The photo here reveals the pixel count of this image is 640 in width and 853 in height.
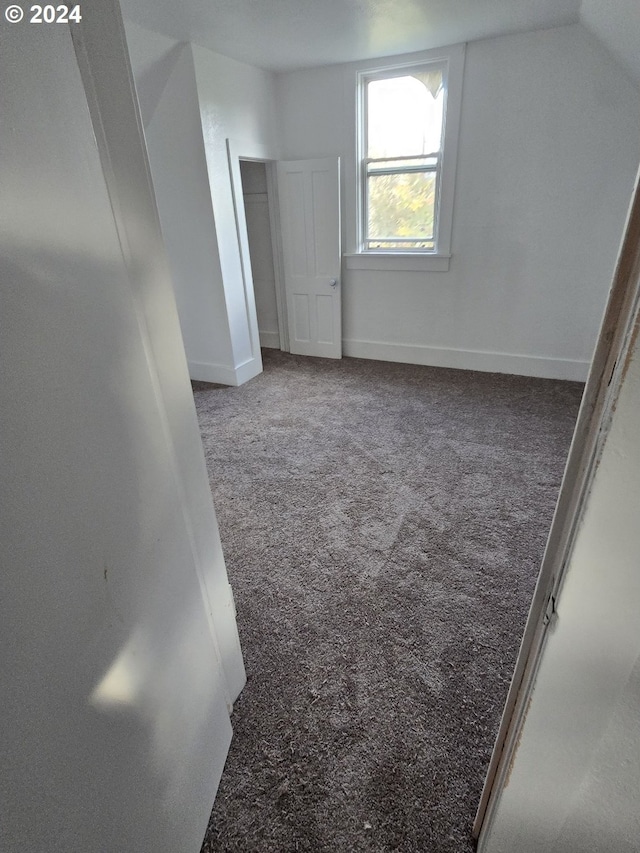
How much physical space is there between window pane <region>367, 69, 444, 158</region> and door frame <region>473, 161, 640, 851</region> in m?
3.84

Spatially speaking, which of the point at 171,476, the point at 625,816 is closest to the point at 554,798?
the point at 625,816

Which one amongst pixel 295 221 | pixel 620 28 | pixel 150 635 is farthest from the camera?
pixel 295 221

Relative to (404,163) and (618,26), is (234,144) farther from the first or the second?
(618,26)

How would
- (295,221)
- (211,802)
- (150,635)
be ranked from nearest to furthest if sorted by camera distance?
(150,635)
(211,802)
(295,221)

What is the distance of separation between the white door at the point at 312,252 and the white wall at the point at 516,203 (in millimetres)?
187

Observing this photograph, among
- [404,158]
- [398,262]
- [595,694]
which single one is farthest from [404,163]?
[595,694]

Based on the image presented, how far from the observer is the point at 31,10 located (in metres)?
0.56

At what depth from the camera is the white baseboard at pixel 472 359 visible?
3.81 meters

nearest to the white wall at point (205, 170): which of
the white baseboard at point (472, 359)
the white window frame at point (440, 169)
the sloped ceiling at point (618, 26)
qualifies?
the white window frame at point (440, 169)

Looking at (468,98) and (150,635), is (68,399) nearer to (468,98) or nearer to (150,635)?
(150,635)

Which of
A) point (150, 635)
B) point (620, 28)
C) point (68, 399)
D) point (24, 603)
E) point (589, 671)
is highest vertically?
point (620, 28)

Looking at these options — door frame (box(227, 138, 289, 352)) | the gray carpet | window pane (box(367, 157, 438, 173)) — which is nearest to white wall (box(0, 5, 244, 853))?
the gray carpet

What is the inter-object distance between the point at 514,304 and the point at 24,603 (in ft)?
13.3

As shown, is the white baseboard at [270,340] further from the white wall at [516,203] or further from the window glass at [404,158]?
the window glass at [404,158]
